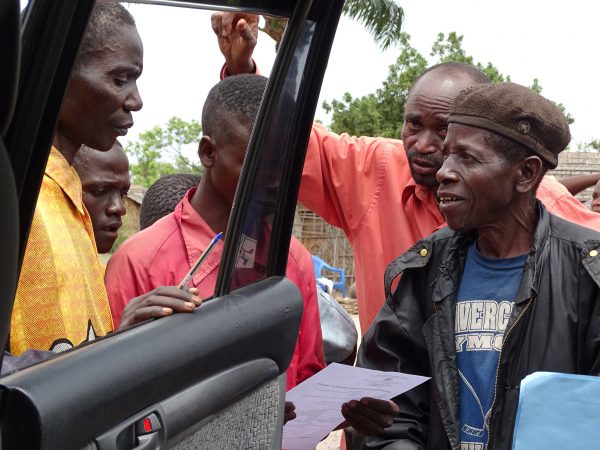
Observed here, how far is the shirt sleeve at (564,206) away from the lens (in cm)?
338

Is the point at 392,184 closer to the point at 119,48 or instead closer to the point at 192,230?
the point at 192,230

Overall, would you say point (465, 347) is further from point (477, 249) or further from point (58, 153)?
point (58, 153)

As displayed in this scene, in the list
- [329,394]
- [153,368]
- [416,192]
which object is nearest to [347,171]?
[416,192]

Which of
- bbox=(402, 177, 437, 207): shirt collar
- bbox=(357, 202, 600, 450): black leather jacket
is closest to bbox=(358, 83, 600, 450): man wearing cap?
bbox=(357, 202, 600, 450): black leather jacket

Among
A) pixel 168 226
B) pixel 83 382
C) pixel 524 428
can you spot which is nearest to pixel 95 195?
pixel 168 226

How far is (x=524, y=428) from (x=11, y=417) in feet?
4.31

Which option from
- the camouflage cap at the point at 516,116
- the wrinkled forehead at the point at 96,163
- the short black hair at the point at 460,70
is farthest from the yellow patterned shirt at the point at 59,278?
the short black hair at the point at 460,70

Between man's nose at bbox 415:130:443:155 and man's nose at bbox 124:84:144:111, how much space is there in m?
1.54

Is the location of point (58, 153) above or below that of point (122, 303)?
above

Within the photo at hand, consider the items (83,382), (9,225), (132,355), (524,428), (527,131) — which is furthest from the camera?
(527,131)

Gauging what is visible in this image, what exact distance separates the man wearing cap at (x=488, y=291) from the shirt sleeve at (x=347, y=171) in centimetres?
71

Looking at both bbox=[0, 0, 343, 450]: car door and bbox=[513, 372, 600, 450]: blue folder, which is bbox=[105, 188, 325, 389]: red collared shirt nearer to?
bbox=[0, 0, 343, 450]: car door

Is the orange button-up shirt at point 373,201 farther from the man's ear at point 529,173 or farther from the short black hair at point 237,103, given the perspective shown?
the short black hair at point 237,103

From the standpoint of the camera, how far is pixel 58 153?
7.06 feet
